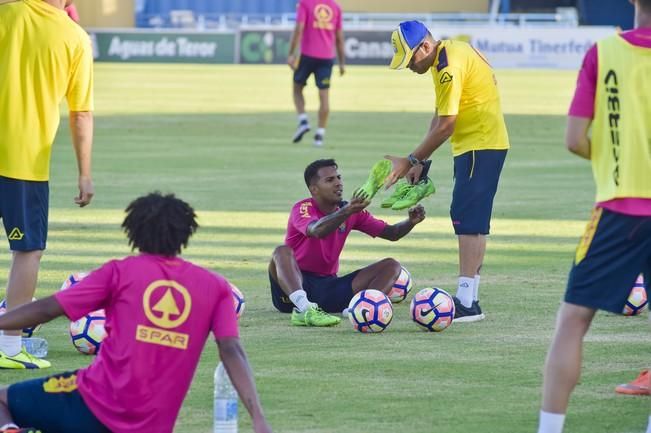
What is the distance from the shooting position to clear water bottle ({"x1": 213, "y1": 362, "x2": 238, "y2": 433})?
21.2 feet

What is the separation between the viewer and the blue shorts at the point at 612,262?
669 cm

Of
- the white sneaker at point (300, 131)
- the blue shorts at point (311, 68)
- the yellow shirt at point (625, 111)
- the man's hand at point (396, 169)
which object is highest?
the yellow shirt at point (625, 111)

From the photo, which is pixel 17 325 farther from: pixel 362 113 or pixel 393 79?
pixel 393 79

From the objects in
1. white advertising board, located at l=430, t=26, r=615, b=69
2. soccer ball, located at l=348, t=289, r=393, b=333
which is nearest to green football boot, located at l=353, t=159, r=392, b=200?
soccer ball, located at l=348, t=289, r=393, b=333

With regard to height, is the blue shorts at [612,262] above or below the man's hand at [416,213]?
above

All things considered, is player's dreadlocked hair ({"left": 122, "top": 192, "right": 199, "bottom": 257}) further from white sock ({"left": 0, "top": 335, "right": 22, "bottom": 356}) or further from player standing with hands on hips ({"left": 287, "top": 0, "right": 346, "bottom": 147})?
player standing with hands on hips ({"left": 287, "top": 0, "right": 346, "bottom": 147})

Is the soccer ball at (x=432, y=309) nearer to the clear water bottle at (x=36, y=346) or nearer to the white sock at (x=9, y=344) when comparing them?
the clear water bottle at (x=36, y=346)

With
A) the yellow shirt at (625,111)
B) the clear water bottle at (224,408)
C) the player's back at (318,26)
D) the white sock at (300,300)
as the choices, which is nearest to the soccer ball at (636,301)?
the white sock at (300,300)

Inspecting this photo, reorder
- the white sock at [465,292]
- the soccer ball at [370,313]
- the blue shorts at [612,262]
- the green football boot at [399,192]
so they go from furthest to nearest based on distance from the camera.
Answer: the green football boot at [399,192] → the white sock at [465,292] → the soccer ball at [370,313] → the blue shorts at [612,262]

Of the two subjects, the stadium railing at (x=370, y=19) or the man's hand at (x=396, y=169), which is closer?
the man's hand at (x=396, y=169)

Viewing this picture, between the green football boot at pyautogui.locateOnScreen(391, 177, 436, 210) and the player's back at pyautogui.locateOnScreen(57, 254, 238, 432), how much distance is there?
5007 mm

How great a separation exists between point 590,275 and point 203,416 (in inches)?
92.4

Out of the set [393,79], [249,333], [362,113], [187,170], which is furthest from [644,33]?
[393,79]

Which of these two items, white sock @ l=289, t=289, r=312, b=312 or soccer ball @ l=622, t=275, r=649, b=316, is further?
soccer ball @ l=622, t=275, r=649, b=316
